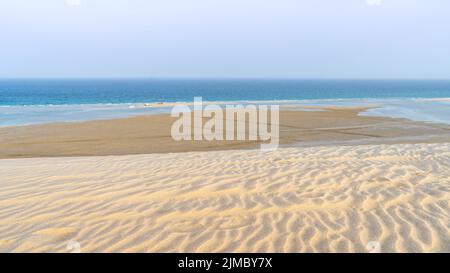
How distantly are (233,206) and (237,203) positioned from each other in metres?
0.12

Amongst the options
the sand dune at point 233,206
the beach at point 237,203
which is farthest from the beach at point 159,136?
the sand dune at point 233,206

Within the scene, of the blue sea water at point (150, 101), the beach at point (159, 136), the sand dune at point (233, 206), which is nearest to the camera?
the sand dune at point (233, 206)

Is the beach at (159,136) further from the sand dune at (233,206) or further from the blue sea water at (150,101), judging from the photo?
the sand dune at (233,206)

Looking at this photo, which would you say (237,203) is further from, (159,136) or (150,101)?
(150,101)

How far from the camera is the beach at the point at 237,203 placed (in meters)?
3.97

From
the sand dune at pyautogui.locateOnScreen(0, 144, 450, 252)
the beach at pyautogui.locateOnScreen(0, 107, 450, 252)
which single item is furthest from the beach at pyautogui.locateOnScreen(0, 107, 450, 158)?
the sand dune at pyautogui.locateOnScreen(0, 144, 450, 252)

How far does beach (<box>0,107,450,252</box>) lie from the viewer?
156 inches

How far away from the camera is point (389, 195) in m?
5.43

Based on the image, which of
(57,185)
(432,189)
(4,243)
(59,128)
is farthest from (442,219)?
(59,128)

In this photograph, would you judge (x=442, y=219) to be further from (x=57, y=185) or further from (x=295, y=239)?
(x=57, y=185)

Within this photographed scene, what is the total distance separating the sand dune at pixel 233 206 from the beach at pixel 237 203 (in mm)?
16

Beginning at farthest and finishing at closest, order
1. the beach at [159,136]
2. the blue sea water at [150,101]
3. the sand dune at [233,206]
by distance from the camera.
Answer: the blue sea water at [150,101] < the beach at [159,136] < the sand dune at [233,206]

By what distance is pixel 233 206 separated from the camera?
16.6ft

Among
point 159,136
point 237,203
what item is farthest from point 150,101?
point 237,203
